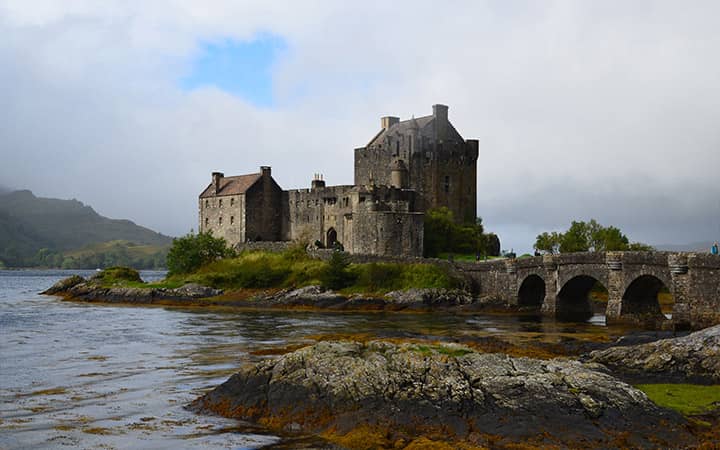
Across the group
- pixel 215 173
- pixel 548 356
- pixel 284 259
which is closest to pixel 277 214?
pixel 215 173

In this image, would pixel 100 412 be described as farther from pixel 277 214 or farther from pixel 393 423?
pixel 277 214

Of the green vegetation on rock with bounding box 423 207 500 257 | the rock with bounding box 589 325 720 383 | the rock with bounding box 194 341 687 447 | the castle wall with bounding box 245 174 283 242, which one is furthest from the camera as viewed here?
the castle wall with bounding box 245 174 283 242

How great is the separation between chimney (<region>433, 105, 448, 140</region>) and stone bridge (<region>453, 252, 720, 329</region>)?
773 inches

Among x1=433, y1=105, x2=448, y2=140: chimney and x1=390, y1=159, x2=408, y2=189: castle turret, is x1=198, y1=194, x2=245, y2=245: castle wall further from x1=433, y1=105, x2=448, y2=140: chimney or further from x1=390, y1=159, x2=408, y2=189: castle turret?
x1=433, y1=105, x2=448, y2=140: chimney

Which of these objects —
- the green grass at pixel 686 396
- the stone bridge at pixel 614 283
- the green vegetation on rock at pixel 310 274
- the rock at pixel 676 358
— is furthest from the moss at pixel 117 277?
the green grass at pixel 686 396

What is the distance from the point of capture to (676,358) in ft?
66.7

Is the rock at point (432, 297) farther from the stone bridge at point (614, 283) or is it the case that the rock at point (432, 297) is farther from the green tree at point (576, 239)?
the green tree at point (576, 239)

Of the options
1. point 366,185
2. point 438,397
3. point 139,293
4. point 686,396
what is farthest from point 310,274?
point 438,397

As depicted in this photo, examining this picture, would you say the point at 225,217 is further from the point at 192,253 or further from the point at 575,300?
the point at 575,300

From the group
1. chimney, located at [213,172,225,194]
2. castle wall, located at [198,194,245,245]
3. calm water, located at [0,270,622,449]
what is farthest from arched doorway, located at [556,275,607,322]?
chimney, located at [213,172,225,194]

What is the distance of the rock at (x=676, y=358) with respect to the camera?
19.8m

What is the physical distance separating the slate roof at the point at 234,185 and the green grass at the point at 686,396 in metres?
53.2

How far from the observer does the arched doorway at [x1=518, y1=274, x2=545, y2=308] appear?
45.9 metres

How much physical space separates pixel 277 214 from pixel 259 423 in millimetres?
54719
